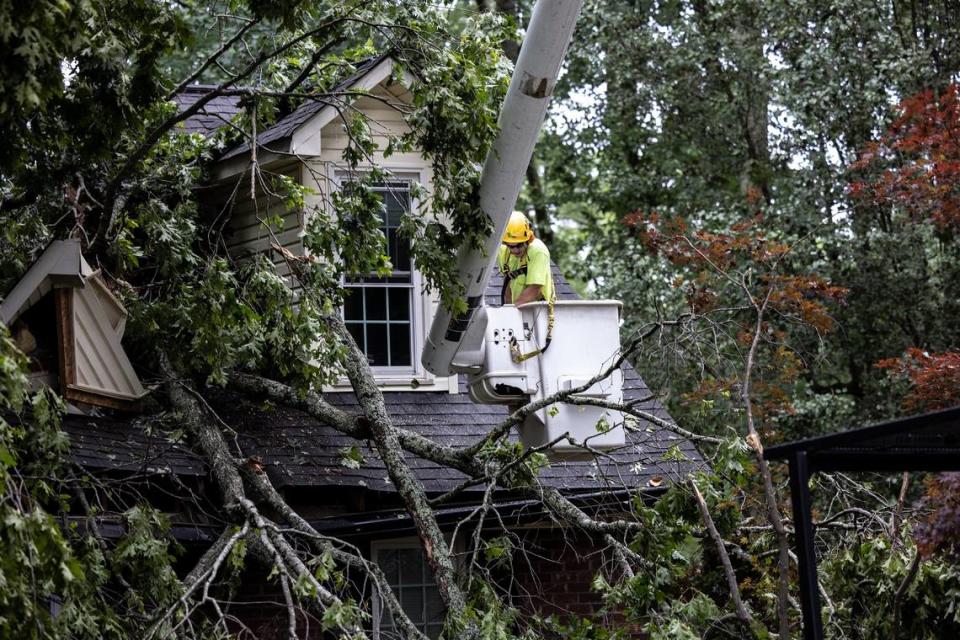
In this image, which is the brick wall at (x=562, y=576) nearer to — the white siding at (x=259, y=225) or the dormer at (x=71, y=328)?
the white siding at (x=259, y=225)

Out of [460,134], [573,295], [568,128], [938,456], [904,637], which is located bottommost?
[904,637]

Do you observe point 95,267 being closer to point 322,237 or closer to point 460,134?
point 322,237

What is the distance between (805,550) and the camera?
614 cm

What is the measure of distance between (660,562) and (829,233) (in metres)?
10.3

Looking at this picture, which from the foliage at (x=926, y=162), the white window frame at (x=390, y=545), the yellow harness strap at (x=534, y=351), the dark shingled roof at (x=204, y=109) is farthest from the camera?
the foliage at (x=926, y=162)

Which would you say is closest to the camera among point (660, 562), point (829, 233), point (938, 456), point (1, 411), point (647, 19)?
point (938, 456)

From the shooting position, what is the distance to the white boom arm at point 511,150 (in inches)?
313

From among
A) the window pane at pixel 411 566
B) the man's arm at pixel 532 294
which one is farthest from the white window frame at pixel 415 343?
the man's arm at pixel 532 294

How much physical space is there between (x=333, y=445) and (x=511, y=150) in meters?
3.54

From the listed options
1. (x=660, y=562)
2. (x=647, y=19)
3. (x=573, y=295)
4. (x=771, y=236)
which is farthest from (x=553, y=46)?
(x=647, y=19)

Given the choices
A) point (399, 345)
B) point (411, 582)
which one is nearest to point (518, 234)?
point (399, 345)

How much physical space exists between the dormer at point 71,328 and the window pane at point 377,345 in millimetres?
2535

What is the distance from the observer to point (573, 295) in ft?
43.2

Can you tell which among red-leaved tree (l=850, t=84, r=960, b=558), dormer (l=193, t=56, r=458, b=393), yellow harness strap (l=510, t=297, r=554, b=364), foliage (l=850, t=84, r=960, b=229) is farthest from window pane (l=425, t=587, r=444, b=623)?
foliage (l=850, t=84, r=960, b=229)
